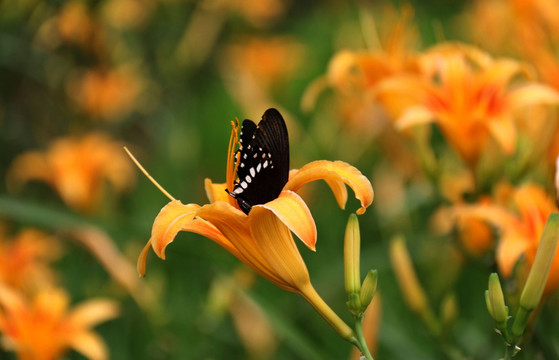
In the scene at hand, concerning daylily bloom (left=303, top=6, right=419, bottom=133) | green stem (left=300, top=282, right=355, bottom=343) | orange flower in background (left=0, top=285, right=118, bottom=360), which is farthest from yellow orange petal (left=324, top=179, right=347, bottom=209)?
orange flower in background (left=0, top=285, right=118, bottom=360)

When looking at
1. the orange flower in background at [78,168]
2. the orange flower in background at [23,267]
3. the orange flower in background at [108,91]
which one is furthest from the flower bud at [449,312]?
the orange flower in background at [108,91]

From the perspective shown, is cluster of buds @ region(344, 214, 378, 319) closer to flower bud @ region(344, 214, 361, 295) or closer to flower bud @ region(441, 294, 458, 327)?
flower bud @ region(344, 214, 361, 295)

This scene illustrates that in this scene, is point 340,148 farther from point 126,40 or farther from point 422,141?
point 126,40

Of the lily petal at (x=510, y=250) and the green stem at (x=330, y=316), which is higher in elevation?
the lily petal at (x=510, y=250)

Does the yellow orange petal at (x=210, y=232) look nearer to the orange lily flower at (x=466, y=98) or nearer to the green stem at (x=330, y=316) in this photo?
the green stem at (x=330, y=316)

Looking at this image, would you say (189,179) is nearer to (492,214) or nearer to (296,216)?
(492,214)
